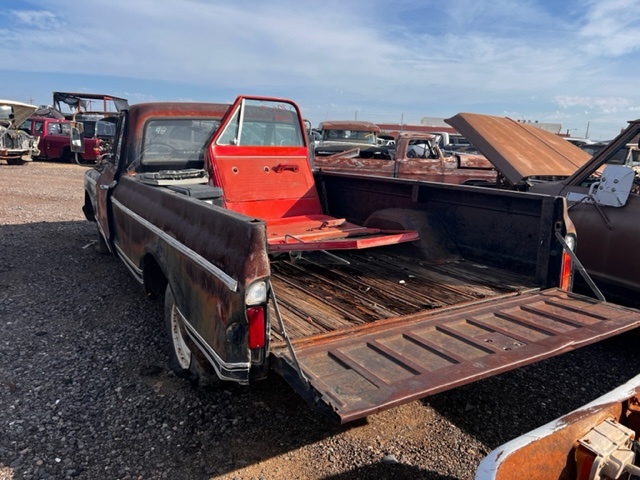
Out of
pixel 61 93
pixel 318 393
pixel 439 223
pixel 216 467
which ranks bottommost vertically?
pixel 216 467

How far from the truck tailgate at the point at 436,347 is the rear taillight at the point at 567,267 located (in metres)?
0.15

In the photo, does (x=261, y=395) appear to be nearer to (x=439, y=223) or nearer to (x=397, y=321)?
(x=397, y=321)

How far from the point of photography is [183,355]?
3350 mm

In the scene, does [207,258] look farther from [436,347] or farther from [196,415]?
[436,347]

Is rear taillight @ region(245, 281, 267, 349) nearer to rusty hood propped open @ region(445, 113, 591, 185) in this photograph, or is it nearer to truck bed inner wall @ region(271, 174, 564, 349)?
truck bed inner wall @ region(271, 174, 564, 349)

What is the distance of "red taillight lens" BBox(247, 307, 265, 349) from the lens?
2266mm

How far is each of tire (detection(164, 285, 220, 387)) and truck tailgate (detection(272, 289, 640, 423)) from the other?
774 millimetres

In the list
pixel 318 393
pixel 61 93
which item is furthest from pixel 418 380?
pixel 61 93

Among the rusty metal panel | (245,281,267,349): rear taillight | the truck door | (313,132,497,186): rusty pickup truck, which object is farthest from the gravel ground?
(313,132,497,186): rusty pickup truck

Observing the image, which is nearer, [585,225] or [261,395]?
[261,395]

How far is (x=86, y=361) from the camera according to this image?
365 cm

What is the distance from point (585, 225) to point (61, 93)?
853 inches

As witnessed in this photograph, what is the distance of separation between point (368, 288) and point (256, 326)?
138cm

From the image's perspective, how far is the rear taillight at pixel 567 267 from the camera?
10.7ft
